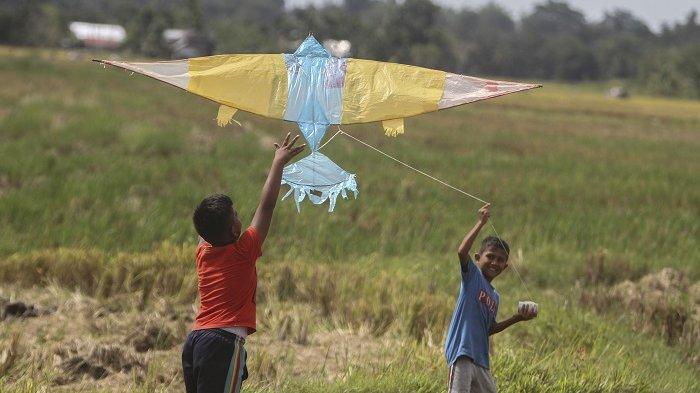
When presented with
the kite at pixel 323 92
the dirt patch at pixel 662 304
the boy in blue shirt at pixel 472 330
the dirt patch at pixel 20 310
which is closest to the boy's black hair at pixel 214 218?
the kite at pixel 323 92

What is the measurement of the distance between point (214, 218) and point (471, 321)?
1.29 meters

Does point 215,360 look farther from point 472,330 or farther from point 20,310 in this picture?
point 20,310

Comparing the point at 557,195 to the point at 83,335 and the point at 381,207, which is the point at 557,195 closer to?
the point at 381,207

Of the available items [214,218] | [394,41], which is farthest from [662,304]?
[394,41]

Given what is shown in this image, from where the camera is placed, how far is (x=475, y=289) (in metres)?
4.63

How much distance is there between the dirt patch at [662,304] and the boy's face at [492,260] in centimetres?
294

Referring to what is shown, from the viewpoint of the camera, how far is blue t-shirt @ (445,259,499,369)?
15.1 feet

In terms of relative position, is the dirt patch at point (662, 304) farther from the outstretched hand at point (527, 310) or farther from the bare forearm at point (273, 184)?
the bare forearm at point (273, 184)

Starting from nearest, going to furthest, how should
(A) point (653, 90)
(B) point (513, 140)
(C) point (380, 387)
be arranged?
(C) point (380, 387), (B) point (513, 140), (A) point (653, 90)

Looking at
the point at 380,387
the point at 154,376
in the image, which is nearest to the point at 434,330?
the point at 380,387

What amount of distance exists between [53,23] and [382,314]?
228ft

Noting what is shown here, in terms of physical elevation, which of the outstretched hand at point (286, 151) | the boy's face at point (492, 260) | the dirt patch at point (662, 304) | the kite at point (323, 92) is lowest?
the dirt patch at point (662, 304)

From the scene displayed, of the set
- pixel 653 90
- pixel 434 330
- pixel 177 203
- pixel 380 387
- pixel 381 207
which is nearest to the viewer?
pixel 380 387

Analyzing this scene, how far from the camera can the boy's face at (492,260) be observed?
15.6 ft
